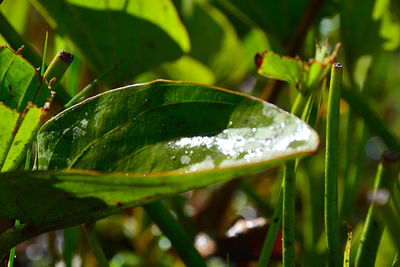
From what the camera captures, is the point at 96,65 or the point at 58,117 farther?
the point at 96,65

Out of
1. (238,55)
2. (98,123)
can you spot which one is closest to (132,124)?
(98,123)

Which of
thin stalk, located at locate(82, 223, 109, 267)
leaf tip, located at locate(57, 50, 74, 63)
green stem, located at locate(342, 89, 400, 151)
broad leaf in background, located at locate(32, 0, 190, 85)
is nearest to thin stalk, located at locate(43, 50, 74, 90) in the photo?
leaf tip, located at locate(57, 50, 74, 63)

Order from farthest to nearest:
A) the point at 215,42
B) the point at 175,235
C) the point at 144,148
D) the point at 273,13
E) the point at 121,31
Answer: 1. the point at 215,42
2. the point at 273,13
3. the point at 121,31
4. the point at 175,235
5. the point at 144,148

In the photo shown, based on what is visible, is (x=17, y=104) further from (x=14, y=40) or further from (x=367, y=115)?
→ (x=367, y=115)

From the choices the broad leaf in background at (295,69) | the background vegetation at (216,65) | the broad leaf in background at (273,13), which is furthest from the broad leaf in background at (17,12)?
the broad leaf in background at (295,69)

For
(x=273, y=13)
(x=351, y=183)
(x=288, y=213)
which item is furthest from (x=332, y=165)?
(x=273, y=13)

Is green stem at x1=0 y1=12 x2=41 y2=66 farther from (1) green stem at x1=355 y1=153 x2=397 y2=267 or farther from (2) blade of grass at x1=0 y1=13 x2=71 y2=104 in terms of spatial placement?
(1) green stem at x1=355 y1=153 x2=397 y2=267

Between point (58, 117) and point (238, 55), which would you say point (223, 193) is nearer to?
point (238, 55)
